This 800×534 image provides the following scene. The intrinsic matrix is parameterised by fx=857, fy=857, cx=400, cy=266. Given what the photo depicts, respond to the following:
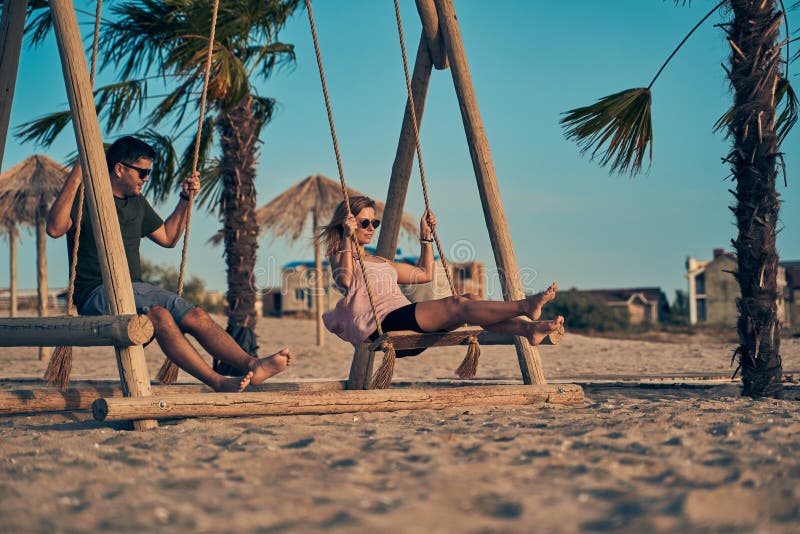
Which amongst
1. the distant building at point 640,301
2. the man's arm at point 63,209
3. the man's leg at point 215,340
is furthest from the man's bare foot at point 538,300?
the distant building at point 640,301

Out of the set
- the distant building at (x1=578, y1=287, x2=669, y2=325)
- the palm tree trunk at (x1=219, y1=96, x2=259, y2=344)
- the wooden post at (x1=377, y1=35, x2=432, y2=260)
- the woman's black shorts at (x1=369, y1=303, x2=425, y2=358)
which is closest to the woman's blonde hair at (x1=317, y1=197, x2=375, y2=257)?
the woman's black shorts at (x1=369, y1=303, x2=425, y2=358)

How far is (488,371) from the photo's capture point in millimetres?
11242

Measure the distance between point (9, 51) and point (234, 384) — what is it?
2.50m

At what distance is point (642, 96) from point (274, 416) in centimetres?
384

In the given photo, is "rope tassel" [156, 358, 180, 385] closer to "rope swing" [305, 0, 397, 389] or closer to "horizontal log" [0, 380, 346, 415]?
"horizontal log" [0, 380, 346, 415]

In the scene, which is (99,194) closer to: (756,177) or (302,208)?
(756,177)

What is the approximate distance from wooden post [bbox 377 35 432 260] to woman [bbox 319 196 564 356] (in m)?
0.67

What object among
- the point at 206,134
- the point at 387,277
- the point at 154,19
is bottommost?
the point at 387,277

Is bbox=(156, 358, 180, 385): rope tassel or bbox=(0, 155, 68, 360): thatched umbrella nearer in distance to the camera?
bbox=(156, 358, 180, 385): rope tassel

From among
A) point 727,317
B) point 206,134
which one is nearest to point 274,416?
point 206,134

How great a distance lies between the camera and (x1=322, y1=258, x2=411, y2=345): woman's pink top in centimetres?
488

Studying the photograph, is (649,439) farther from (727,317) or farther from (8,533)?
(727,317)

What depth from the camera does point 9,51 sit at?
204 inches

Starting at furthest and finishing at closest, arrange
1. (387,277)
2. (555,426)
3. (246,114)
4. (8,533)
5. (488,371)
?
(488,371)
(246,114)
(387,277)
(555,426)
(8,533)
